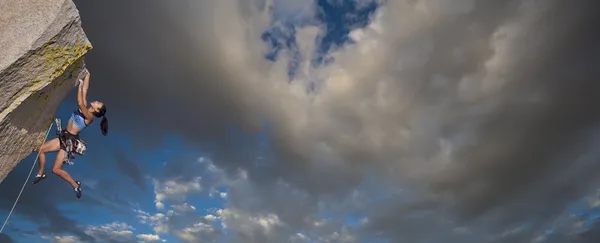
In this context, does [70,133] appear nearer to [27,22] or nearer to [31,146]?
[31,146]

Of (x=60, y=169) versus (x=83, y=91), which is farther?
(x=60, y=169)

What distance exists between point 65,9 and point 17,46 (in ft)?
3.60

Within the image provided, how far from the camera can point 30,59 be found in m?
6.45

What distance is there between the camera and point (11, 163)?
7.46 m

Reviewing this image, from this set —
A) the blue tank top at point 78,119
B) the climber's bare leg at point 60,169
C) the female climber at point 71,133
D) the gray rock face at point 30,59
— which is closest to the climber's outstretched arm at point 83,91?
the female climber at point 71,133

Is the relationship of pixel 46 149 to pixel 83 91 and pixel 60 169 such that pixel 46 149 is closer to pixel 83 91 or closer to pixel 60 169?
pixel 60 169

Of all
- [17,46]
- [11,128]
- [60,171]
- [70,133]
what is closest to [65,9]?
[17,46]

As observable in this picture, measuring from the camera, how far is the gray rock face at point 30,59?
6297 mm

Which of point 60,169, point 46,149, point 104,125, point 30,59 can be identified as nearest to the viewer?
point 30,59

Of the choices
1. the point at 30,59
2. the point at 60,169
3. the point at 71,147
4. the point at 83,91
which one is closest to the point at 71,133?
the point at 71,147

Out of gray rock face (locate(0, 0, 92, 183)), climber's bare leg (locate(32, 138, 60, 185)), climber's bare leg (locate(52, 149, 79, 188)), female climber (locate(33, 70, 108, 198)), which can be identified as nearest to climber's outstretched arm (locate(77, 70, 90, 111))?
female climber (locate(33, 70, 108, 198))

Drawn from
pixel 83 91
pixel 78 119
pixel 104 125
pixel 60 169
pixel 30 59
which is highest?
pixel 104 125

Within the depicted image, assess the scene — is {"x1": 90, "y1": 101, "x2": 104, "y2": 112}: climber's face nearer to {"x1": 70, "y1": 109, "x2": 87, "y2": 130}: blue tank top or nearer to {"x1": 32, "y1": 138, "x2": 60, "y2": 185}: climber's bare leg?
{"x1": 70, "y1": 109, "x2": 87, "y2": 130}: blue tank top

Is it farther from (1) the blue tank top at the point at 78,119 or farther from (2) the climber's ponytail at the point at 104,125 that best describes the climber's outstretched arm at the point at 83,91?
(2) the climber's ponytail at the point at 104,125
